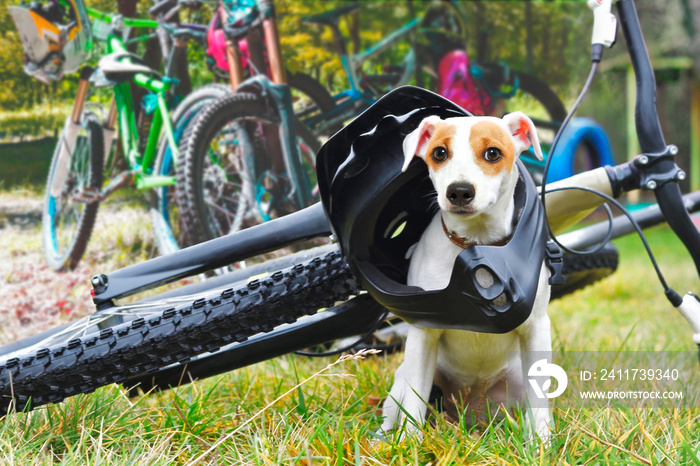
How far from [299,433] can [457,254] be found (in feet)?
1.57

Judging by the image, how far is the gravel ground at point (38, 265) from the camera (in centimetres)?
226

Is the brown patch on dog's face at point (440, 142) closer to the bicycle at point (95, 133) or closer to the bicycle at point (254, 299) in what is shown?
the bicycle at point (254, 299)

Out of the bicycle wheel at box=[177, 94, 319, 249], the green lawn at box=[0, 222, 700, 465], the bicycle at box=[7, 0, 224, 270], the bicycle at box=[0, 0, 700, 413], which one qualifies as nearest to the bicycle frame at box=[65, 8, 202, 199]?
the bicycle at box=[7, 0, 224, 270]

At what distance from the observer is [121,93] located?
2.38 meters

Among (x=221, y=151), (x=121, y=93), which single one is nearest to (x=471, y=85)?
(x=221, y=151)

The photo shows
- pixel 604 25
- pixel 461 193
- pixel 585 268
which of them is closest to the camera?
pixel 461 193

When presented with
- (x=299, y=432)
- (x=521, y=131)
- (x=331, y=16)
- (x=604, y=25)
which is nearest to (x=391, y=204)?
(x=521, y=131)

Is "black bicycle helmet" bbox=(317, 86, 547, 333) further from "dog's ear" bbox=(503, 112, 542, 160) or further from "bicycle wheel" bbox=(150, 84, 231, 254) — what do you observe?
"bicycle wheel" bbox=(150, 84, 231, 254)

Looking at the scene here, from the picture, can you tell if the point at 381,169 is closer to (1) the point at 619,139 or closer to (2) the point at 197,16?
(2) the point at 197,16

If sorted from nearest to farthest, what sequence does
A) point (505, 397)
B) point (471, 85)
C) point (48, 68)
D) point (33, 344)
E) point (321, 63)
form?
point (505, 397), point (33, 344), point (48, 68), point (321, 63), point (471, 85)

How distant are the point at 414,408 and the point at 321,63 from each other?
6.57 feet

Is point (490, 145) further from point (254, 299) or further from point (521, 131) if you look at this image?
point (254, 299)

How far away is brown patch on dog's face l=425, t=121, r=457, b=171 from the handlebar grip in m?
1.73

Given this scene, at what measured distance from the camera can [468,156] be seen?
106 cm
